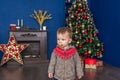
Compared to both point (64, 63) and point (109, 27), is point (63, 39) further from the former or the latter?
point (109, 27)

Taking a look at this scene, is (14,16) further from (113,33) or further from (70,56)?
(70,56)

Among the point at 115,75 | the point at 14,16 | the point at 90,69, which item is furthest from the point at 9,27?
the point at 115,75

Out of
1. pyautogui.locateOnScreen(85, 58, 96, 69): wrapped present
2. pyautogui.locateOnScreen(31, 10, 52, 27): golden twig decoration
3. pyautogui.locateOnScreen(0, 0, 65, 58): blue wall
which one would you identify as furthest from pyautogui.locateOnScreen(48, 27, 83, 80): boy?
pyautogui.locateOnScreen(0, 0, 65, 58): blue wall

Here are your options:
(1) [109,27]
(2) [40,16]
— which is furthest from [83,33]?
(2) [40,16]

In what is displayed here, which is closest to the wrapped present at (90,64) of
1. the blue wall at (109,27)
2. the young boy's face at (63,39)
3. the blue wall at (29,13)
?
the blue wall at (109,27)

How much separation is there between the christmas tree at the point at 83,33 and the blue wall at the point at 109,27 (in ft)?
0.96

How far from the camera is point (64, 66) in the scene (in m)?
2.42

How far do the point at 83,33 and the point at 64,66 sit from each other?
274 cm

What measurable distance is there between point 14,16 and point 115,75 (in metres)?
3.08

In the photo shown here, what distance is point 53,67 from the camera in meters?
2.43

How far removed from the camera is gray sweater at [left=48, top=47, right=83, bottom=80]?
2.42m

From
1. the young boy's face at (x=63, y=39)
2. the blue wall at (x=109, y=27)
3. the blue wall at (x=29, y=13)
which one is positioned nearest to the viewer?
the young boy's face at (x=63, y=39)

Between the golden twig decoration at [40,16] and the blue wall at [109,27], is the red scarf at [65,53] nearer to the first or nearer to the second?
the blue wall at [109,27]

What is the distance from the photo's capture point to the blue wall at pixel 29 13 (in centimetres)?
573
